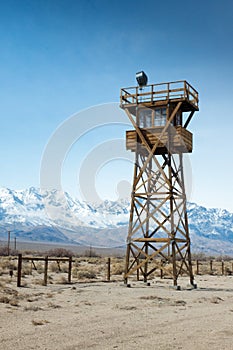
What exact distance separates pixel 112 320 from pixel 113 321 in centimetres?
18

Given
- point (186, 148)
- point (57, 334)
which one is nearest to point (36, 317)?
point (57, 334)

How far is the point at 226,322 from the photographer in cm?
1326

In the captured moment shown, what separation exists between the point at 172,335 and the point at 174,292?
1043cm

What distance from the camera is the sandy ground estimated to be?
33.7 ft

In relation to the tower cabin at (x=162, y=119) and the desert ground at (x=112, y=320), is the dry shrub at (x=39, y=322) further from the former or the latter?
the tower cabin at (x=162, y=119)

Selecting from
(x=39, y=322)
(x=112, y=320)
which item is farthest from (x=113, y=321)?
(x=39, y=322)

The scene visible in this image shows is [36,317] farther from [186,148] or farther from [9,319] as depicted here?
[186,148]

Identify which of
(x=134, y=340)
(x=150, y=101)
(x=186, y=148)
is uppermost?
(x=150, y=101)

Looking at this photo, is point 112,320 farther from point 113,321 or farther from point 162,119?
point 162,119

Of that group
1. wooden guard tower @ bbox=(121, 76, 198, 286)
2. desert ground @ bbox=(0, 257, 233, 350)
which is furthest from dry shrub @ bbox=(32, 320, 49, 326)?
wooden guard tower @ bbox=(121, 76, 198, 286)

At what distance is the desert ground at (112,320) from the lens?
1027cm

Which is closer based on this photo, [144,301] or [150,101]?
[144,301]

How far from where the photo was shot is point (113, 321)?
12961 mm

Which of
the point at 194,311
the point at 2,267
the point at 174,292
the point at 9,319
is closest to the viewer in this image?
the point at 9,319
